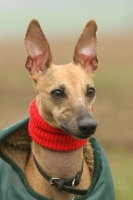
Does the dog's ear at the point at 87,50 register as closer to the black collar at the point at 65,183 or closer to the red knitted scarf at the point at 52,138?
the red knitted scarf at the point at 52,138

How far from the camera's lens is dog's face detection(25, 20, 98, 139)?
380cm

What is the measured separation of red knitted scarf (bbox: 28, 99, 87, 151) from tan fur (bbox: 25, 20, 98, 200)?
42 millimetres

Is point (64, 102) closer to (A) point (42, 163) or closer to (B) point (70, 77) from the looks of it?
(B) point (70, 77)

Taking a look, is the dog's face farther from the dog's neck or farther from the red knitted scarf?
the dog's neck

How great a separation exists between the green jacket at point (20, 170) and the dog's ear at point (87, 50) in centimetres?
53

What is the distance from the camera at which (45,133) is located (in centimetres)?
400

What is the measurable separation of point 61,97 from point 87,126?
35cm

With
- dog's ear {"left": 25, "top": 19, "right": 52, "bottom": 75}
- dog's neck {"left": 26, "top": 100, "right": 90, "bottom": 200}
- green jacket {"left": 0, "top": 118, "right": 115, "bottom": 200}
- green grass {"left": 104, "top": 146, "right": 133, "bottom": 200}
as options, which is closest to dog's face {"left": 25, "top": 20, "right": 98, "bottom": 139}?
dog's ear {"left": 25, "top": 19, "right": 52, "bottom": 75}

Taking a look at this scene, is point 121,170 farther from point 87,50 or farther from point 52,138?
point 52,138

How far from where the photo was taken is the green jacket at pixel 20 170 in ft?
13.1

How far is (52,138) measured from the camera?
4.00m

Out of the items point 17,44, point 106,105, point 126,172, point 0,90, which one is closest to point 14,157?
point 126,172

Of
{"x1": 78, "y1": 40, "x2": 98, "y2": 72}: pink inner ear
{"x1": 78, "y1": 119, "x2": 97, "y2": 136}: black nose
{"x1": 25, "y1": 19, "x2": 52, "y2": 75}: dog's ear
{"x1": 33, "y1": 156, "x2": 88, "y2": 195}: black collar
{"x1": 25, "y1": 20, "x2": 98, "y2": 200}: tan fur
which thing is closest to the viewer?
{"x1": 78, "y1": 119, "x2": 97, "y2": 136}: black nose

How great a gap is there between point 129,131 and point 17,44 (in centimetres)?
1691
